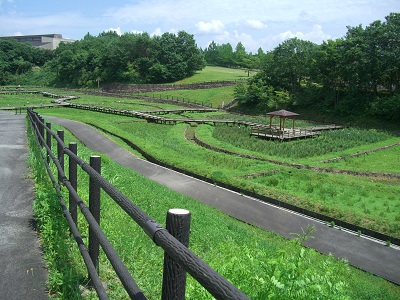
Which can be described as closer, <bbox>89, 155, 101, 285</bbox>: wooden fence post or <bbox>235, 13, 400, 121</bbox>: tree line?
<bbox>89, 155, 101, 285</bbox>: wooden fence post

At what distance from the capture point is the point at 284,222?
1478 centimetres

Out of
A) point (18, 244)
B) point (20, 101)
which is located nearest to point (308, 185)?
point (18, 244)

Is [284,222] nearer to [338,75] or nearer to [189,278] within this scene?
[189,278]

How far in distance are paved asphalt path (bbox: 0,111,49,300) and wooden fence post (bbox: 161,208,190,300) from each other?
2.34 meters

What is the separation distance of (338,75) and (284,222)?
39085 mm

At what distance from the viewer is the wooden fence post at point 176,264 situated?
1.95 m

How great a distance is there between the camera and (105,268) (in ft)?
14.3

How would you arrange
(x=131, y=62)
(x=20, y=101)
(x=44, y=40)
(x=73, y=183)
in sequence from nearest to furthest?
1. (x=73, y=183)
2. (x=20, y=101)
3. (x=131, y=62)
4. (x=44, y=40)

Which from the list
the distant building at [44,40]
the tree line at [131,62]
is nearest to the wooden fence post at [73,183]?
the tree line at [131,62]

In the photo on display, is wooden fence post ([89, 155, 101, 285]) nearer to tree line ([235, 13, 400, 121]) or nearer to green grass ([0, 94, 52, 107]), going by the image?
tree line ([235, 13, 400, 121])

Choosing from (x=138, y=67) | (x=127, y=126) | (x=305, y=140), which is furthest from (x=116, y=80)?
(x=305, y=140)

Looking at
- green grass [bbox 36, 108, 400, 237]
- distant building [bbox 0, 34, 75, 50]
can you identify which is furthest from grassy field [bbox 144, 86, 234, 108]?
distant building [bbox 0, 34, 75, 50]

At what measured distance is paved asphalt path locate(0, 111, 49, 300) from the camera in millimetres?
4000

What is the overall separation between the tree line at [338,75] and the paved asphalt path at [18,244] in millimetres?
40609
